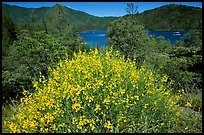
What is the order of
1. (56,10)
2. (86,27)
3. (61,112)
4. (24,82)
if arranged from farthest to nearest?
(86,27) < (56,10) < (24,82) < (61,112)

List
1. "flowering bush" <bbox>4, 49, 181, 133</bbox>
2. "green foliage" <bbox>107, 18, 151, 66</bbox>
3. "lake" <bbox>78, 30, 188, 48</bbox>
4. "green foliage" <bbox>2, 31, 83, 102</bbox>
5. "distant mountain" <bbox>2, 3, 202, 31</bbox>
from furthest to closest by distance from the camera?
"distant mountain" <bbox>2, 3, 202, 31</bbox> < "green foliage" <bbox>107, 18, 151, 66</bbox> < "green foliage" <bbox>2, 31, 83, 102</bbox> < "lake" <bbox>78, 30, 188, 48</bbox> < "flowering bush" <bbox>4, 49, 181, 133</bbox>

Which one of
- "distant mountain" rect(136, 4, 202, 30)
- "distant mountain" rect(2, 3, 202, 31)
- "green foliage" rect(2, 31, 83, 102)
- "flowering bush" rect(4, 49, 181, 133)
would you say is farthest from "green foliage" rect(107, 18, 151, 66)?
"flowering bush" rect(4, 49, 181, 133)

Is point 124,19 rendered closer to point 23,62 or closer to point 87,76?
point 23,62

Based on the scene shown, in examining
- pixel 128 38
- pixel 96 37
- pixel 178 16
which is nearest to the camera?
pixel 128 38

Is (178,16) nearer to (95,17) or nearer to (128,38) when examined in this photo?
(95,17)

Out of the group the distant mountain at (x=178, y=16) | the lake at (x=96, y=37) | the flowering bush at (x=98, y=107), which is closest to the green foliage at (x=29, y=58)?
the lake at (x=96, y=37)

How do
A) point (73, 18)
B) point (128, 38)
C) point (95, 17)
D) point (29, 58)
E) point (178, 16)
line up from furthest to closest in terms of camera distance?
1. point (178, 16)
2. point (73, 18)
3. point (95, 17)
4. point (128, 38)
5. point (29, 58)

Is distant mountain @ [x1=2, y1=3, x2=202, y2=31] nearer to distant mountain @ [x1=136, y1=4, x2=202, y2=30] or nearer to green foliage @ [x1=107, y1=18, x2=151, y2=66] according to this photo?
distant mountain @ [x1=136, y1=4, x2=202, y2=30]

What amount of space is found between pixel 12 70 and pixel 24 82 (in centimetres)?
70

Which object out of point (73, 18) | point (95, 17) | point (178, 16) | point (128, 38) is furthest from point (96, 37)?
point (178, 16)

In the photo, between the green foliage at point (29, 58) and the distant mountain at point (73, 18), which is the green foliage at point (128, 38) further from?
the green foliage at point (29, 58)

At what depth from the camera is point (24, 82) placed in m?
8.14

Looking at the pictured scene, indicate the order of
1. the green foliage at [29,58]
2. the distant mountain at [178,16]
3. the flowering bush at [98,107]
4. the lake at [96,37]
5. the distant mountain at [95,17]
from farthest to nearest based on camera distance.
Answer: the distant mountain at [178,16], the distant mountain at [95,17], the green foliage at [29,58], the lake at [96,37], the flowering bush at [98,107]

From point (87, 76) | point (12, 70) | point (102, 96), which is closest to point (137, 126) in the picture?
point (102, 96)
